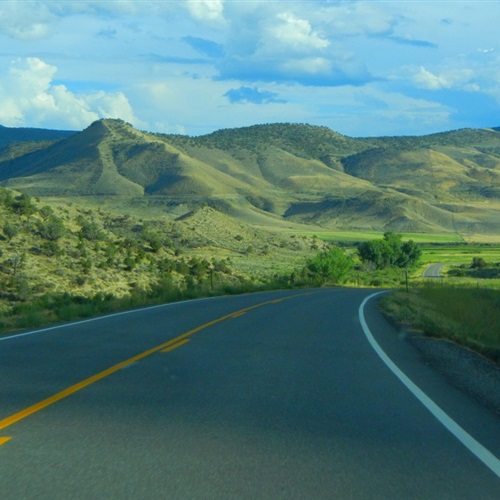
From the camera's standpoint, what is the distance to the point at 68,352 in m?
13.1

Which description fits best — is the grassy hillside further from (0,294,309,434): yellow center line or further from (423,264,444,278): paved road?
(423,264,444,278): paved road

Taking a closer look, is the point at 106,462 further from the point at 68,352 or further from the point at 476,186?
the point at 476,186

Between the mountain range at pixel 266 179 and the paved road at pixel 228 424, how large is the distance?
329 feet

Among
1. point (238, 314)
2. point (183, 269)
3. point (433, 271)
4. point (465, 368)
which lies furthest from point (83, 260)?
point (433, 271)

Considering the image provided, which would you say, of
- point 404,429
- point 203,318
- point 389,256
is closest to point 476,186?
point 389,256

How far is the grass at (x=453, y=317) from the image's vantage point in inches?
624

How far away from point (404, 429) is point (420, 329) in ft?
33.3

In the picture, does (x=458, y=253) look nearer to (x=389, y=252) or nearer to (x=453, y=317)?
(x=389, y=252)

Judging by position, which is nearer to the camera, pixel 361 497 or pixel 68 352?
pixel 361 497

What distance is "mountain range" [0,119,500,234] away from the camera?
131 meters

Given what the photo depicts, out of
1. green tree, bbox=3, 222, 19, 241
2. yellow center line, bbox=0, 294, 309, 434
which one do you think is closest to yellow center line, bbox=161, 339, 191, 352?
yellow center line, bbox=0, 294, 309, 434

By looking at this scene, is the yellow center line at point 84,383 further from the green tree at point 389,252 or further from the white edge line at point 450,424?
the green tree at point 389,252

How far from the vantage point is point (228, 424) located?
800 centimetres

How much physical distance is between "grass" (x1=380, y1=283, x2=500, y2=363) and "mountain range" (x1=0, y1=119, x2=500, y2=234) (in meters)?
83.6
